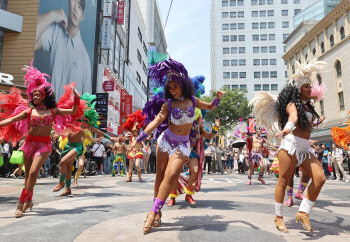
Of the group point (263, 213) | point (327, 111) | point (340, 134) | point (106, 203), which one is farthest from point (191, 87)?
point (327, 111)

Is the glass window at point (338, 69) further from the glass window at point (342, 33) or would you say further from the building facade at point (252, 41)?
the building facade at point (252, 41)

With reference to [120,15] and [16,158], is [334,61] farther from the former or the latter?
[16,158]

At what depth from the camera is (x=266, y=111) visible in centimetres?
409

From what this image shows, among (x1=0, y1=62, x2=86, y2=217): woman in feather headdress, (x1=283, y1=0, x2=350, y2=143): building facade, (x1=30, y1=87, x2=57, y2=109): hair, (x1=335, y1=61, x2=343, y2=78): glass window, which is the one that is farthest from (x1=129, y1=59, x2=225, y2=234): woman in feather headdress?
(x1=335, y1=61, x2=343, y2=78): glass window

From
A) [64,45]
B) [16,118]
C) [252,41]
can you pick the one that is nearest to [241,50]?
[252,41]

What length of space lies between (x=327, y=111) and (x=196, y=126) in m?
27.4

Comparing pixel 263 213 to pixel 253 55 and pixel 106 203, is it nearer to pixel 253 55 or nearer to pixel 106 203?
pixel 106 203

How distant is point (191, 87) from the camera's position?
148 inches

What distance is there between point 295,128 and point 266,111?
0.60 metres

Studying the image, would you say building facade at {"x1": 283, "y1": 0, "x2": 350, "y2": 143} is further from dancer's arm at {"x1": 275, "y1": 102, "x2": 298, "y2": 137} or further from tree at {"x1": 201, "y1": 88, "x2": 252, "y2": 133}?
dancer's arm at {"x1": 275, "y1": 102, "x2": 298, "y2": 137}

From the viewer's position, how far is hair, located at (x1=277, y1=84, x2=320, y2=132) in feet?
11.7

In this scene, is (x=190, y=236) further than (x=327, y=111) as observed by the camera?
No

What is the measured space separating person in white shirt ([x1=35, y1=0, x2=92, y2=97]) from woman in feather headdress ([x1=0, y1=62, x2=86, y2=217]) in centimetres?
1281

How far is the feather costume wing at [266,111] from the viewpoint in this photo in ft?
13.2
